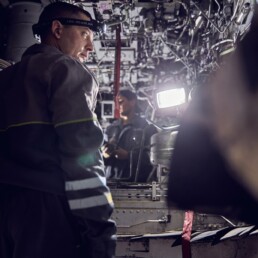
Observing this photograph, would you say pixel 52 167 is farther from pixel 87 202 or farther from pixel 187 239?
pixel 187 239

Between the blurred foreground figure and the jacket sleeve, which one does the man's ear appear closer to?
the jacket sleeve

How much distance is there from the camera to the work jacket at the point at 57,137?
2158 mm

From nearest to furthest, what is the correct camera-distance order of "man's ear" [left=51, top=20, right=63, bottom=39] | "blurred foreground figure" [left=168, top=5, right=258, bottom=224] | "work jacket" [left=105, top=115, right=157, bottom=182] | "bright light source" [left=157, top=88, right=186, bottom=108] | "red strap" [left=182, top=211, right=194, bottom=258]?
"blurred foreground figure" [left=168, top=5, right=258, bottom=224] < "man's ear" [left=51, top=20, right=63, bottom=39] < "red strap" [left=182, top=211, right=194, bottom=258] < "work jacket" [left=105, top=115, right=157, bottom=182] < "bright light source" [left=157, top=88, right=186, bottom=108]

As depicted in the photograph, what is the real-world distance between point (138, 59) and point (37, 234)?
7.73 metres

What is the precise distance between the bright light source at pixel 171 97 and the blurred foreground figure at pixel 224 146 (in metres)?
5.87

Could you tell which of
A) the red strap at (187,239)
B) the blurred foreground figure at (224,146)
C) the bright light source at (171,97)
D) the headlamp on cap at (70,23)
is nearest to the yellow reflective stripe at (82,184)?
the blurred foreground figure at (224,146)

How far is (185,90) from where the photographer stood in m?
7.13

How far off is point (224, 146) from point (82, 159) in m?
1.23

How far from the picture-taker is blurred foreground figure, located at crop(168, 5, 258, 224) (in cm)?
106

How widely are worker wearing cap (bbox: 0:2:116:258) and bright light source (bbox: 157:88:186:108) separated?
4.77m

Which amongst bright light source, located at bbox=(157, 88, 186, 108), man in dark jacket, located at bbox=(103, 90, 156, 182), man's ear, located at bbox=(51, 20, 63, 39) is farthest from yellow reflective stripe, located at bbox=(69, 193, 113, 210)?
bright light source, located at bbox=(157, 88, 186, 108)

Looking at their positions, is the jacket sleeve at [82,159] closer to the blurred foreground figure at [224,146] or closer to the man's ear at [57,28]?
the man's ear at [57,28]

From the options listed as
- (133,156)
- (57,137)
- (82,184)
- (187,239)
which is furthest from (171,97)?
(82,184)

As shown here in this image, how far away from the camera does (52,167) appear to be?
89.8 inches
